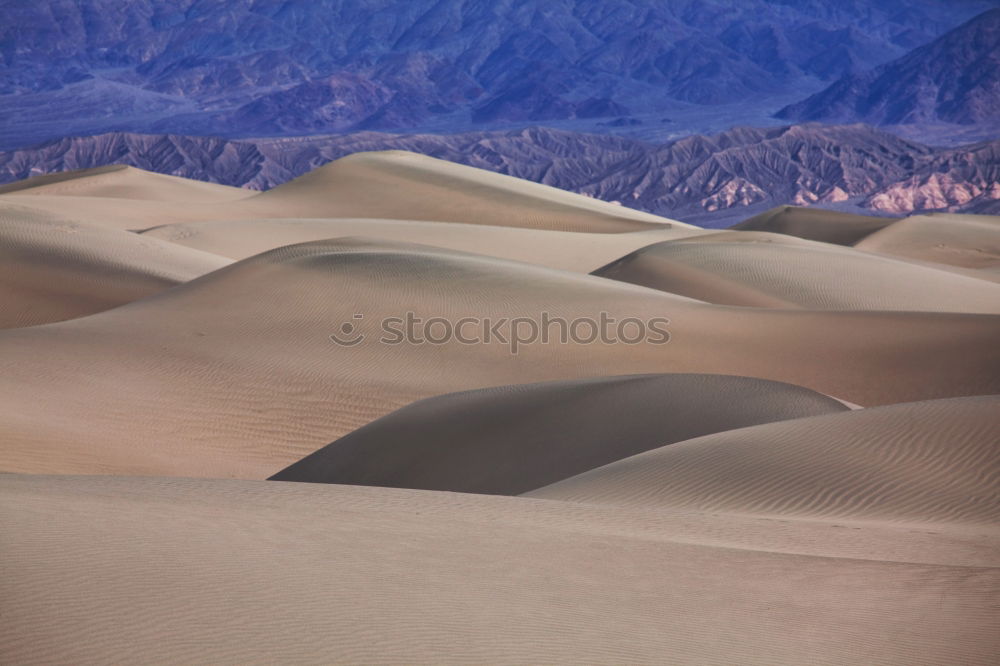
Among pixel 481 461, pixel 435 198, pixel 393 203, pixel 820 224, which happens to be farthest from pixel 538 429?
pixel 820 224

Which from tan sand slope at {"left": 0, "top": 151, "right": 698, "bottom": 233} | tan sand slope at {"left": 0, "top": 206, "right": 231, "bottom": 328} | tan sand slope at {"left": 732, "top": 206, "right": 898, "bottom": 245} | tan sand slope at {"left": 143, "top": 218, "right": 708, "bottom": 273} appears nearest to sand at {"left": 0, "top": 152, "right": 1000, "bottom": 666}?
tan sand slope at {"left": 0, "top": 206, "right": 231, "bottom": 328}

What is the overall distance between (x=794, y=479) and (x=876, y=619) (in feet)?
12.6

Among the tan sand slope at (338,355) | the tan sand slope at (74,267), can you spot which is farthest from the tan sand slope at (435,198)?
the tan sand slope at (338,355)

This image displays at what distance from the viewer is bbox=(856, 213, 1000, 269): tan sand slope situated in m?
56.7

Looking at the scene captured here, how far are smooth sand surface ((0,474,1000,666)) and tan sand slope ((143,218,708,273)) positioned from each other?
29.7 meters

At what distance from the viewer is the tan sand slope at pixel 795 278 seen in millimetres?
29047

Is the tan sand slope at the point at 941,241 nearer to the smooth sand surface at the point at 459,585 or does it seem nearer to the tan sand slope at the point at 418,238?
the tan sand slope at the point at 418,238

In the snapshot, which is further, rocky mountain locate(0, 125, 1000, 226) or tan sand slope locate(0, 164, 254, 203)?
rocky mountain locate(0, 125, 1000, 226)

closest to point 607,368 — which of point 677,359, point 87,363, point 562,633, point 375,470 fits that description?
point 677,359

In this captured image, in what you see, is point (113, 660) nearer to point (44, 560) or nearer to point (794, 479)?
point (44, 560)

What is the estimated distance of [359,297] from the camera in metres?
20.9

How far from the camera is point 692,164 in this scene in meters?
176

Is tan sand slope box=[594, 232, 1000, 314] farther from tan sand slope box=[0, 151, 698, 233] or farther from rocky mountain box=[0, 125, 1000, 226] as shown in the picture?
rocky mountain box=[0, 125, 1000, 226]

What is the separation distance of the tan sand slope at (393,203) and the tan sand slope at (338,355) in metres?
25.1
